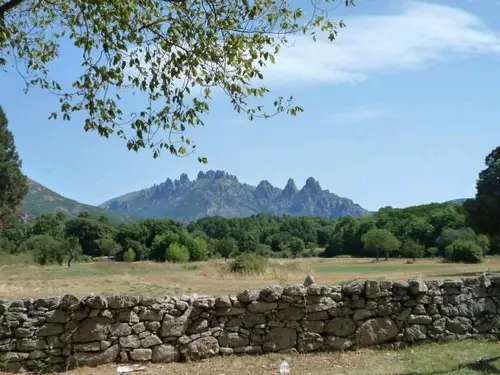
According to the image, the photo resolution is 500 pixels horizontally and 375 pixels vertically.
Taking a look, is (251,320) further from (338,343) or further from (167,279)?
(167,279)

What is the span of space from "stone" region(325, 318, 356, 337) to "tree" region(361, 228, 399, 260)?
277 ft

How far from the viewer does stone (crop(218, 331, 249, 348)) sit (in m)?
11.3

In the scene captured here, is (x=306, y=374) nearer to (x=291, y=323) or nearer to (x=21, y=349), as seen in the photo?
(x=291, y=323)

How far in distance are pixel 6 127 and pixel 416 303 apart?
174 ft

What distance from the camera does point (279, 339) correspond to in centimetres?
1145

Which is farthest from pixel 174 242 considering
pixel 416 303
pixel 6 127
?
pixel 416 303

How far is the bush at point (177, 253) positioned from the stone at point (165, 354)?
70.8 meters

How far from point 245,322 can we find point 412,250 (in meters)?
84.7

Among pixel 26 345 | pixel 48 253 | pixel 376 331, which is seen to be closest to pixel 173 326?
pixel 26 345

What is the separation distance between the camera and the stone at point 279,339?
37.4 feet

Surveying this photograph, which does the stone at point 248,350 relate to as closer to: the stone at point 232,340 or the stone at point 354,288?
the stone at point 232,340

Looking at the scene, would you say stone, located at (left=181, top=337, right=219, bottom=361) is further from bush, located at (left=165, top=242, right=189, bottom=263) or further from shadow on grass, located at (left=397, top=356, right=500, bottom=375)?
bush, located at (left=165, top=242, right=189, bottom=263)

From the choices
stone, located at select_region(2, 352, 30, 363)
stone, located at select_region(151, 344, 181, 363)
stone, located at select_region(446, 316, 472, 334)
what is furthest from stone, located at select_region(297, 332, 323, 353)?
stone, located at select_region(2, 352, 30, 363)

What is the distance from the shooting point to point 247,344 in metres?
11.4
